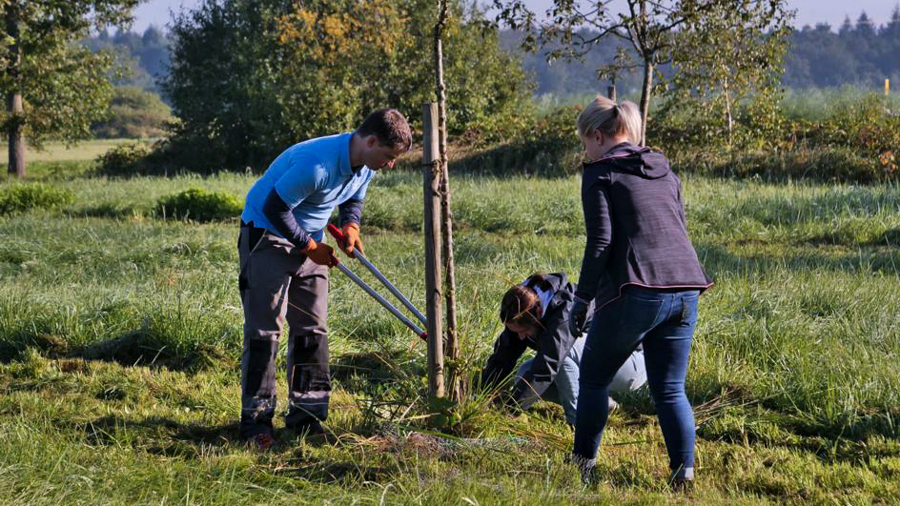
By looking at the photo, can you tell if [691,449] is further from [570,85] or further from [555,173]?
[570,85]

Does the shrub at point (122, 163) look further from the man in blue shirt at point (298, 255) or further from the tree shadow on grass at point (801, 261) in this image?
the man in blue shirt at point (298, 255)

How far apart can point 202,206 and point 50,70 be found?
10449 mm

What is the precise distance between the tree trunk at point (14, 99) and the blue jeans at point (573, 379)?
59.3 ft

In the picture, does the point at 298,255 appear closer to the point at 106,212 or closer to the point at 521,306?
the point at 521,306

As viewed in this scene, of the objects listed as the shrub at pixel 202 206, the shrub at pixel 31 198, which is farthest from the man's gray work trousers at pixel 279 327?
the shrub at pixel 31 198

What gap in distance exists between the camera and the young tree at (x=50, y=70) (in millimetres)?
20422

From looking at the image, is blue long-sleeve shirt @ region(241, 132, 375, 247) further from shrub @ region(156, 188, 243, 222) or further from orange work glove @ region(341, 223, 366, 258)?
shrub @ region(156, 188, 243, 222)

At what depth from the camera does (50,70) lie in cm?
2077

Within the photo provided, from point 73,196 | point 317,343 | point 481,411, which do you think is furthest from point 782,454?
point 73,196

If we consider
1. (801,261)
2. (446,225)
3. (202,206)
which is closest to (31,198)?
(202,206)

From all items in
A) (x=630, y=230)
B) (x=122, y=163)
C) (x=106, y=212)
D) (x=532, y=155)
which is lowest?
(x=122, y=163)

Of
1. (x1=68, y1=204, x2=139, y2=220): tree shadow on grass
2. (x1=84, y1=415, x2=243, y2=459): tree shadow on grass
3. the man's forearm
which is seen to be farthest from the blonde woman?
(x1=68, y1=204, x2=139, y2=220): tree shadow on grass

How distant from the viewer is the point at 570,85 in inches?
4545

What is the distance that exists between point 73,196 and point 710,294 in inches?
420
